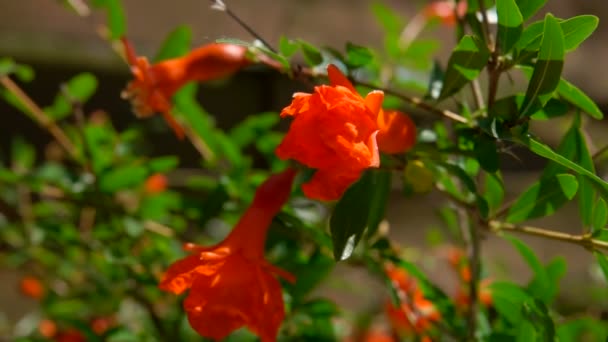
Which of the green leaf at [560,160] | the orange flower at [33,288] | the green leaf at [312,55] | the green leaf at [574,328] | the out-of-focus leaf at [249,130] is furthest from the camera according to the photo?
the orange flower at [33,288]

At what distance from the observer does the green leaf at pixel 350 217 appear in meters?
0.44

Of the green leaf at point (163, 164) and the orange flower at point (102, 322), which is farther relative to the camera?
the orange flower at point (102, 322)

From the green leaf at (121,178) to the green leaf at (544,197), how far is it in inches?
14.0

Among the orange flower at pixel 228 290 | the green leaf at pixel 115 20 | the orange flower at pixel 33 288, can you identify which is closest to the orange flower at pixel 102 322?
the orange flower at pixel 33 288

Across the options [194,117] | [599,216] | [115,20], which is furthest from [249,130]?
[599,216]

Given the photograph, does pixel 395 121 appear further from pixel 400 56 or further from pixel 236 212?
pixel 400 56

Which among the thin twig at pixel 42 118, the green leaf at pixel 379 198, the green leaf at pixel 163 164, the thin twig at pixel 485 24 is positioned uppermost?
the thin twig at pixel 485 24

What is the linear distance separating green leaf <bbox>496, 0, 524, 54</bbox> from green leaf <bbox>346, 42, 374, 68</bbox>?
90 mm

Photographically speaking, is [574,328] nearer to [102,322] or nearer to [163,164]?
[163,164]

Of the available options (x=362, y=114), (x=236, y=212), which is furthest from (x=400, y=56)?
(x=362, y=114)

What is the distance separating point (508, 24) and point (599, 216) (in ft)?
0.43

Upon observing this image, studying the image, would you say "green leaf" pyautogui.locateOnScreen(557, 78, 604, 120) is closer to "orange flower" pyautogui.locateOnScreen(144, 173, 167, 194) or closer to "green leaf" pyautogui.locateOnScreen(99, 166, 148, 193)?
"green leaf" pyautogui.locateOnScreen(99, 166, 148, 193)

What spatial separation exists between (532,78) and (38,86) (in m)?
1.17

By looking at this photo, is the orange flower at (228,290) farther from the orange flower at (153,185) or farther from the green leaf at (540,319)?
the orange flower at (153,185)
